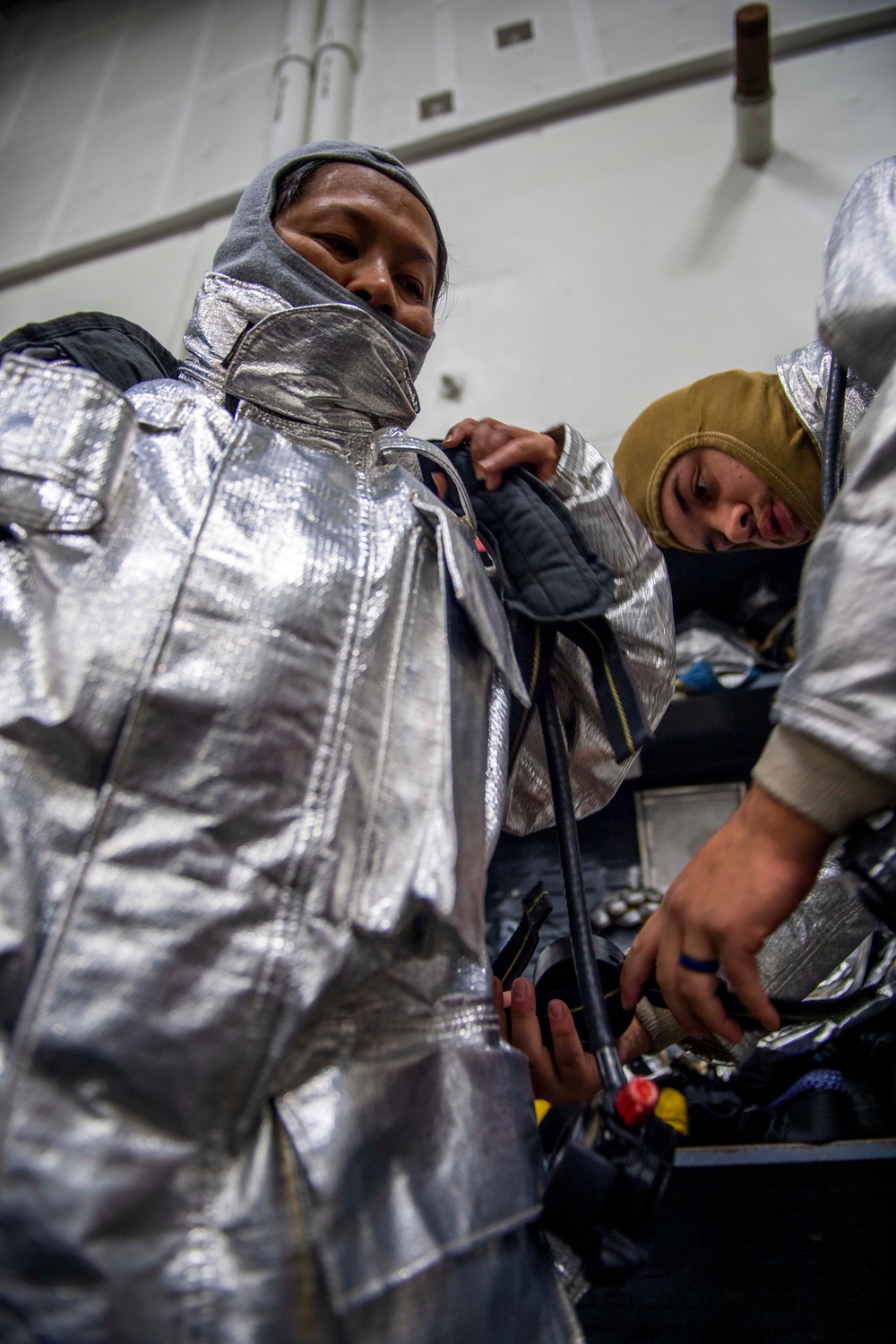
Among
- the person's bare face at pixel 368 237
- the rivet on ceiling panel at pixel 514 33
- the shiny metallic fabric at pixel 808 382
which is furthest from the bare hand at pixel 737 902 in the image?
the rivet on ceiling panel at pixel 514 33

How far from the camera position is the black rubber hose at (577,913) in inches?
22.6

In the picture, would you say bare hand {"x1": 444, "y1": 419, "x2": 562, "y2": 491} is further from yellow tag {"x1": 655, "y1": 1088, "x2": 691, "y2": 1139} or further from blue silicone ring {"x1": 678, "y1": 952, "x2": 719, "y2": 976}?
yellow tag {"x1": 655, "y1": 1088, "x2": 691, "y2": 1139}

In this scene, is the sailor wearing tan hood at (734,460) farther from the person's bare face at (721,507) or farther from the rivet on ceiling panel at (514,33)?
the rivet on ceiling panel at (514,33)

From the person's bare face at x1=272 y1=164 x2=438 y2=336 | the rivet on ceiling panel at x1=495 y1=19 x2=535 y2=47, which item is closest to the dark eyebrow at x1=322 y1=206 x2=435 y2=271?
the person's bare face at x1=272 y1=164 x2=438 y2=336

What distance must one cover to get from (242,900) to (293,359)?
0.49 meters

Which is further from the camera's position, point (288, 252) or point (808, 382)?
point (808, 382)

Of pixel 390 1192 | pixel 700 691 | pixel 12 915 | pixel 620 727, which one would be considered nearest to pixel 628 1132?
pixel 390 1192

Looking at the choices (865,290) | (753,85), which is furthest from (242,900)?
(753,85)

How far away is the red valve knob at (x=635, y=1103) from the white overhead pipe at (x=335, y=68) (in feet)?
10.1

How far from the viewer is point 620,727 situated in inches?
27.0

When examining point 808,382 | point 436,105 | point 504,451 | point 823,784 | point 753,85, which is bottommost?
point 823,784

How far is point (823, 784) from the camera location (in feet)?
1.66

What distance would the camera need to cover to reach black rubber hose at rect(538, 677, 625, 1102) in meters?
0.58

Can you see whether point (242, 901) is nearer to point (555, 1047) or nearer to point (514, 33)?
point (555, 1047)
